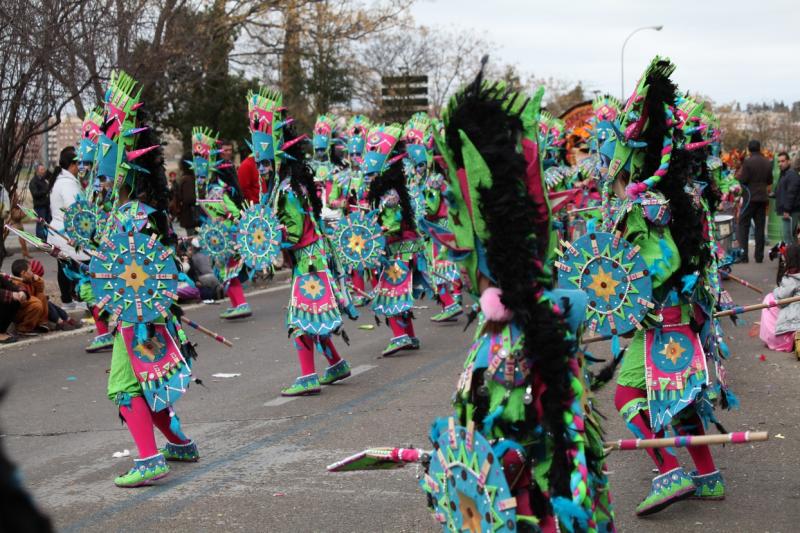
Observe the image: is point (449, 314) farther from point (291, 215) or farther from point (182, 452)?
point (182, 452)

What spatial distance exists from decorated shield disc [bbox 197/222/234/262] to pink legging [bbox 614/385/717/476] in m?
9.15

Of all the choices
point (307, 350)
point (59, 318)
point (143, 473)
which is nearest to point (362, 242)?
point (307, 350)

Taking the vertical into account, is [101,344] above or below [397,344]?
above

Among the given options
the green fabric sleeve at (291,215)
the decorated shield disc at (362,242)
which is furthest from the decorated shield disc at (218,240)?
the green fabric sleeve at (291,215)

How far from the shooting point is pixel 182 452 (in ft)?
22.3

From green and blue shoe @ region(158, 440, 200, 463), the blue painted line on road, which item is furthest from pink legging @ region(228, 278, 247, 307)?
green and blue shoe @ region(158, 440, 200, 463)

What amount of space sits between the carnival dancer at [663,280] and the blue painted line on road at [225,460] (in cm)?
258

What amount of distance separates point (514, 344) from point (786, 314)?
7.26 m

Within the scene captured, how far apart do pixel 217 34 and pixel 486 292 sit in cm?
2179

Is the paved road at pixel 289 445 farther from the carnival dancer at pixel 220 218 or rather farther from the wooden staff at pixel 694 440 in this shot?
the carnival dancer at pixel 220 218

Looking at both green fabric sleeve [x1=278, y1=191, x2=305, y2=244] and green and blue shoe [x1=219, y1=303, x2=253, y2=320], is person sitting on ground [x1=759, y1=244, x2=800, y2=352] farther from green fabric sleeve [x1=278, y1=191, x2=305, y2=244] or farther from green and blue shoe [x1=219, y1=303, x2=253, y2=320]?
green and blue shoe [x1=219, y1=303, x2=253, y2=320]

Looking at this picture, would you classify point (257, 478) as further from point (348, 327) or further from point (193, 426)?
point (348, 327)

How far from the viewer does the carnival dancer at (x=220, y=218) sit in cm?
1398

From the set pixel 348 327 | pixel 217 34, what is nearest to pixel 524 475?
pixel 348 327
